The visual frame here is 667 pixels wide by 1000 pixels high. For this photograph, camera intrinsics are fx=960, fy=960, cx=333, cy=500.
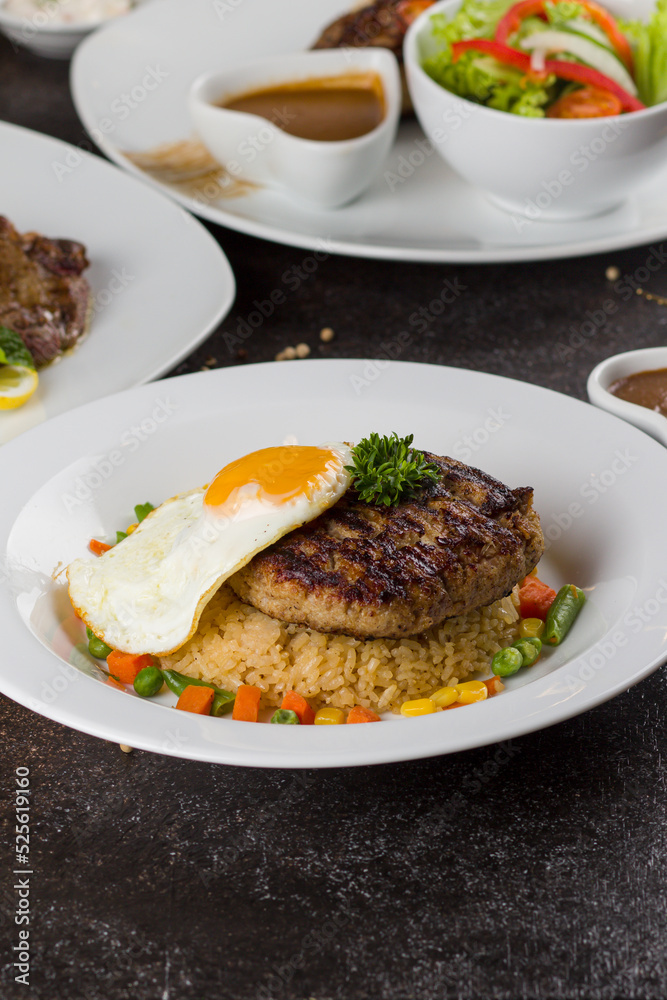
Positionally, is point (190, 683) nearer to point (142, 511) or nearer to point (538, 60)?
point (142, 511)

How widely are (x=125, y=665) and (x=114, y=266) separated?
3.05m

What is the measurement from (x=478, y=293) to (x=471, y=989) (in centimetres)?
398

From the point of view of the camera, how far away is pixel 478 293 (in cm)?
559

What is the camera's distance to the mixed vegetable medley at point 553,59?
212 inches

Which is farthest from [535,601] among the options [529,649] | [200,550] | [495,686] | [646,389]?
[646,389]

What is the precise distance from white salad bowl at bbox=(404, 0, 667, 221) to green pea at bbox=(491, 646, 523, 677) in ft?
10.2

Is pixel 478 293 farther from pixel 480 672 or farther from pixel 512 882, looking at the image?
pixel 512 882

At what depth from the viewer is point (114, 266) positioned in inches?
217

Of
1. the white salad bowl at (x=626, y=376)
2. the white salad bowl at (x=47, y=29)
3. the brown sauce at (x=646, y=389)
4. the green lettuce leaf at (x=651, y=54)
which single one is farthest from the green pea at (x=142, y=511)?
the white salad bowl at (x=47, y=29)

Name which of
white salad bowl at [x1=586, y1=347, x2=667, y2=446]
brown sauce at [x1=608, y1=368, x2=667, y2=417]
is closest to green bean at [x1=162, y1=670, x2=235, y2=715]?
white salad bowl at [x1=586, y1=347, x2=667, y2=446]

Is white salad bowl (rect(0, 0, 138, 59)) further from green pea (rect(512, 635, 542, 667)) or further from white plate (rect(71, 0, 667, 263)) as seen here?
green pea (rect(512, 635, 542, 667))

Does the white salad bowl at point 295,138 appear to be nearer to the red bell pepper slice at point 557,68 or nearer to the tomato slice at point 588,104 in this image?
the red bell pepper slice at point 557,68

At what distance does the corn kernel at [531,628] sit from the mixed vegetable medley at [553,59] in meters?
3.26

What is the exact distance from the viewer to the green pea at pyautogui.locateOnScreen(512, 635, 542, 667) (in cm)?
318
